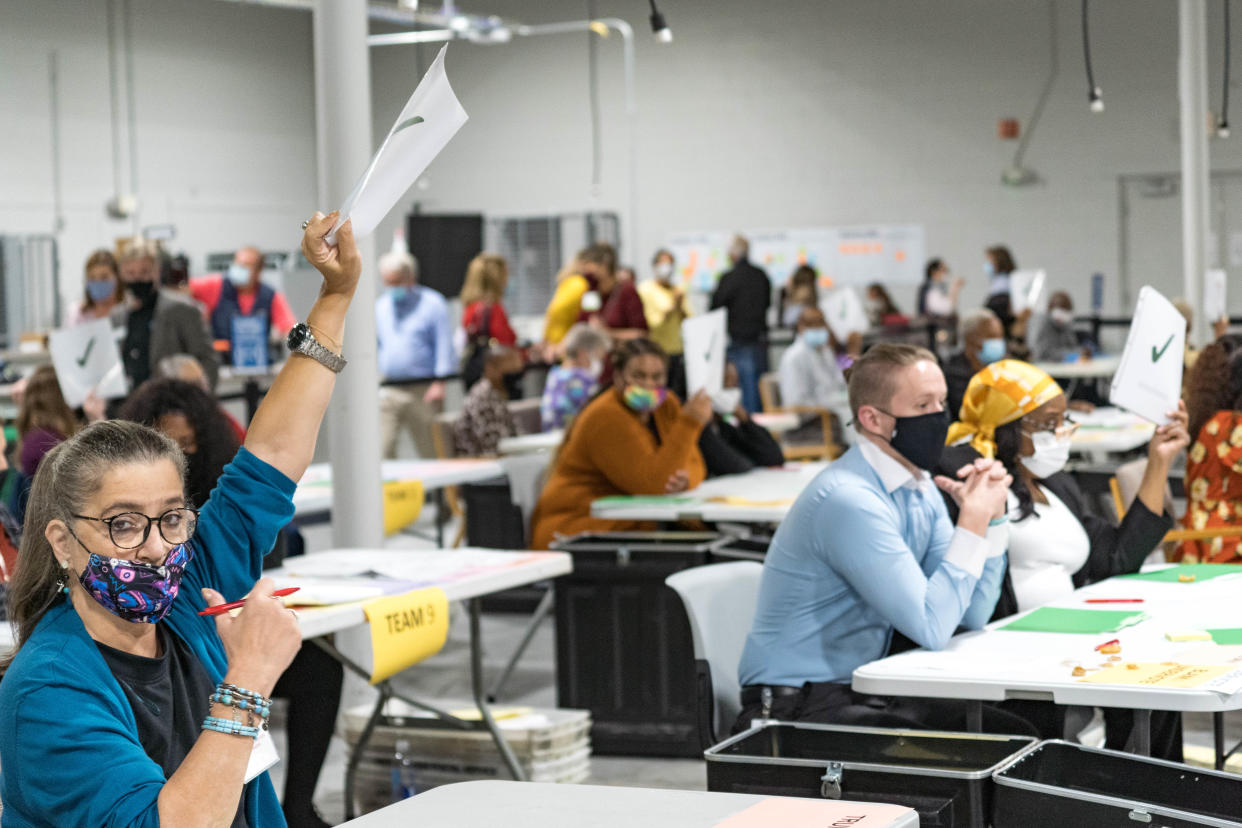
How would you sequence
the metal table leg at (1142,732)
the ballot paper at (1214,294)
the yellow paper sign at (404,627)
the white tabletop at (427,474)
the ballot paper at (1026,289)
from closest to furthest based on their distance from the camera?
1. the metal table leg at (1142,732)
2. the yellow paper sign at (404,627)
3. the white tabletop at (427,474)
4. the ballot paper at (1214,294)
5. the ballot paper at (1026,289)

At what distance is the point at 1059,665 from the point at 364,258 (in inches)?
103

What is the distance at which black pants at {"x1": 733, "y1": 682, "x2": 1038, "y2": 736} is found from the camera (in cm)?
317

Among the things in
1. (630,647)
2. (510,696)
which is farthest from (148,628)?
(510,696)

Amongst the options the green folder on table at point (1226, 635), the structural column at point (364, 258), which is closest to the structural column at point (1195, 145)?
the structural column at point (364, 258)

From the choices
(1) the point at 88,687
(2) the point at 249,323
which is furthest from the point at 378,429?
(2) the point at 249,323

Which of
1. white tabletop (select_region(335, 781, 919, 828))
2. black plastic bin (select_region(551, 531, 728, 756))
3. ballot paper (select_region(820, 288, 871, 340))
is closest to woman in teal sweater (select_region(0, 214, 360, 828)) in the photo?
white tabletop (select_region(335, 781, 919, 828))

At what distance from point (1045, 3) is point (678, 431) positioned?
10.5m

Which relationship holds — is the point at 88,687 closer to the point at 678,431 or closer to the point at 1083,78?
the point at 678,431

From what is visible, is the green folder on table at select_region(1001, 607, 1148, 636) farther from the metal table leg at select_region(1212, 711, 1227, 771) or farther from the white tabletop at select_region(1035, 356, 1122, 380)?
the white tabletop at select_region(1035, 356, 1122, 380)

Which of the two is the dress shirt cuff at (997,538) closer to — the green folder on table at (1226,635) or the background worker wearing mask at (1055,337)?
the green folder on table at (1226,635)

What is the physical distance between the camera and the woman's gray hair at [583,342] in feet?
25.5

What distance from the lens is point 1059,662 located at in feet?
9.55

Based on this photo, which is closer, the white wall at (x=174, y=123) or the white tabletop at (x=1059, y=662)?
the white tabletop at (x=1059, y=662)

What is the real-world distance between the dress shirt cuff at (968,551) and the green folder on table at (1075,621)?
0.22 metres
